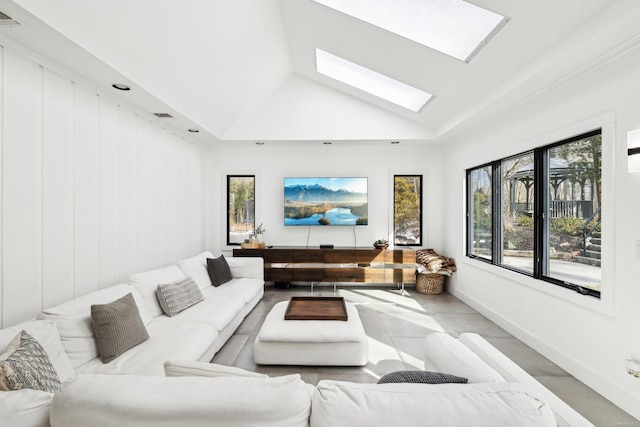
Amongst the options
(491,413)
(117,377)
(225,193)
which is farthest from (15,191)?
(225,193)

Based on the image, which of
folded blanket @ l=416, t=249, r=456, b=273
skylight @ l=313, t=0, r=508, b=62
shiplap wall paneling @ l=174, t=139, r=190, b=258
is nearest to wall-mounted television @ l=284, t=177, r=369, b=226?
folded blanket @ l=416, t=249, r=456, b=273

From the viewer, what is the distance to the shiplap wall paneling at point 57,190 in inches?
96.9

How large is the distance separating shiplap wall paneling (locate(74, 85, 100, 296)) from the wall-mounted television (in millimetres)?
3087

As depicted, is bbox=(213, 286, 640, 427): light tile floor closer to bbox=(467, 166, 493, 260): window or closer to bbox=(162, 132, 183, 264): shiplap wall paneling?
bbox=(467, 166, 493, 260): window

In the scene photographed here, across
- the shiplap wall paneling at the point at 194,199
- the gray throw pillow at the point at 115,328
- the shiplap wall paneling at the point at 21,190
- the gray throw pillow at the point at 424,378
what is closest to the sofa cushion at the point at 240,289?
the shiplap wall paneling at the point at 194,199

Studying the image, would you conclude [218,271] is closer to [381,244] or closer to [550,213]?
[381,244]

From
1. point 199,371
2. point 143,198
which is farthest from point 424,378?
point 143,198

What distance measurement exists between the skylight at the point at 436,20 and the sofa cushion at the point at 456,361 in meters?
2.42

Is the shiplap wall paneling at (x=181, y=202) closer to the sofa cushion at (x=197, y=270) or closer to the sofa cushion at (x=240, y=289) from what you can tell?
the sofa cushion at (x=197, y=270)

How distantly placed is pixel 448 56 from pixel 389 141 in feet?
7.06

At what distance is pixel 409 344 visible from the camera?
319 cm

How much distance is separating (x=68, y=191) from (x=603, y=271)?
443 cm

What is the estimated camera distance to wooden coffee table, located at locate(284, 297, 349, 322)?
299 cm

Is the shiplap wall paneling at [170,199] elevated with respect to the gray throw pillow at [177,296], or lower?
elevated
